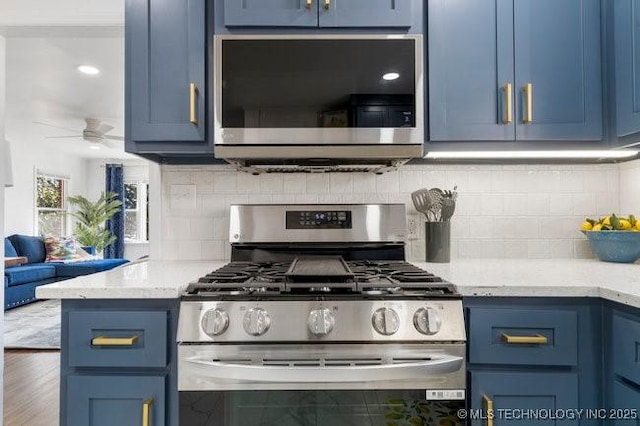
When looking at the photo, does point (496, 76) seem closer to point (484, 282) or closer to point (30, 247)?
point (484, 282)

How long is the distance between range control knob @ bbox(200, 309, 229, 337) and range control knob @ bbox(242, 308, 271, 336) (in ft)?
0.18

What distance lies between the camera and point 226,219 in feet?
6.23

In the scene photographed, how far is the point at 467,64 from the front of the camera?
1.61 metres

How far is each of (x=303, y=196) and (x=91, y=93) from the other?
3.39 meters

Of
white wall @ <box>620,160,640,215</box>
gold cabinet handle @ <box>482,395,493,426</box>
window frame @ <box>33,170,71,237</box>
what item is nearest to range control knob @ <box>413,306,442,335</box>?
gold cabinet handle @ <box>482,395,493,426</box>

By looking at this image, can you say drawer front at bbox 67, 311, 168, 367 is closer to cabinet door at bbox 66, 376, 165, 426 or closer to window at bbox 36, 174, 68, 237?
cabinet door at bbox 66, 376, 165, 426

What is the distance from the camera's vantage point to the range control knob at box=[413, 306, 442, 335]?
3.71ft

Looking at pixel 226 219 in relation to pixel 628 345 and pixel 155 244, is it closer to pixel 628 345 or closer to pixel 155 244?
pixel 155 244

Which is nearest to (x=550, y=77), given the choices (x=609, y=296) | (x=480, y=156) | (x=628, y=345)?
(x=480, y=156)

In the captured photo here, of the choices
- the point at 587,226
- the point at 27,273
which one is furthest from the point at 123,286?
the point at 27,273

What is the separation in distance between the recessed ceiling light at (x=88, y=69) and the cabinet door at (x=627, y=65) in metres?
3.60

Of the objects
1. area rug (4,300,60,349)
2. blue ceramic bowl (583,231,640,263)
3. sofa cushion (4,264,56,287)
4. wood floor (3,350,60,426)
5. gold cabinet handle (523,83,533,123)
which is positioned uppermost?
gold cabinet handle (523,83,533,123)

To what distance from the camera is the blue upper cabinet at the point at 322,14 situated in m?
1.55

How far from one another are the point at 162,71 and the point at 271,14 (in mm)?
477
